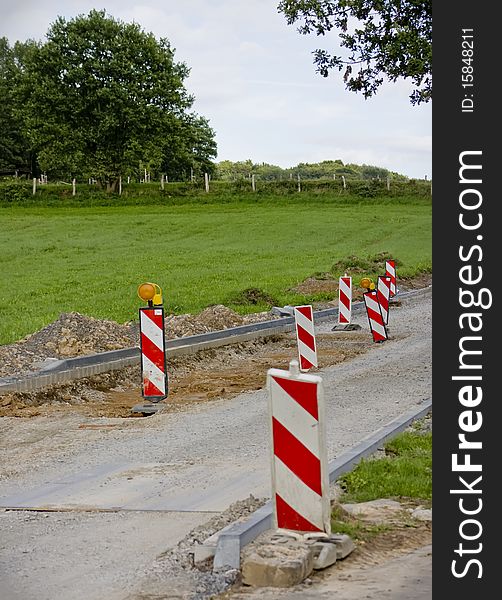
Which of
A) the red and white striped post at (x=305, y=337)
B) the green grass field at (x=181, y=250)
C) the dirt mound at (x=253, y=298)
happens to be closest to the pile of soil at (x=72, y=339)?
the green grass field at (x=181, y=250)

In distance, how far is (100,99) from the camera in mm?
69250

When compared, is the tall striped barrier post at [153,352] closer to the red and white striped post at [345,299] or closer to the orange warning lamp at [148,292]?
the orange warning lamp at [148,292]

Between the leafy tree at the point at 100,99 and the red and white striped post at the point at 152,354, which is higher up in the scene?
the leafy tree at the point at 100,99

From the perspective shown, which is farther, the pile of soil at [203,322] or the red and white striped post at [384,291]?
the red and white striped post at [384,291]

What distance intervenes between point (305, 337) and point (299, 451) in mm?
9108

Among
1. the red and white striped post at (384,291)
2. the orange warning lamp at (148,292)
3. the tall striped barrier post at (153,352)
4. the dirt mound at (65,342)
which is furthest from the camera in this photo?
the red and white striped post at (384,291)

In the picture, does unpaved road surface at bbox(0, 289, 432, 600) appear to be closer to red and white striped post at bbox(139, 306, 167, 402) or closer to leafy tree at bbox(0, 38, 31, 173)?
red and white striped post at bbox(139, 306, 167, 402)

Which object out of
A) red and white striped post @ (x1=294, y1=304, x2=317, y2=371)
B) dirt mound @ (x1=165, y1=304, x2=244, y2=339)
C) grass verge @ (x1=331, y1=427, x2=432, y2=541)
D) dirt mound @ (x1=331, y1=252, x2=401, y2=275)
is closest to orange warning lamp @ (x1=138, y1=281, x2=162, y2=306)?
red and white striped post @ (x1=294, y1=304, x2=317, y2=371)

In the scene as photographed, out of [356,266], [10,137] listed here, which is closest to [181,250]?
[356,266]

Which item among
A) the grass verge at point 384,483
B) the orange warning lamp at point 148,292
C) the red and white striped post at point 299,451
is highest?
the orange warning lamp at point 148,292

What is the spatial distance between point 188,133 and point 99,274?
42.0m

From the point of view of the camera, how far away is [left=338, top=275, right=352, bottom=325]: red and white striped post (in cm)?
2083

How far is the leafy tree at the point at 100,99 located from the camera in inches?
2702

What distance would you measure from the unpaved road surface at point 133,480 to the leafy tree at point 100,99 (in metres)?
56.0
